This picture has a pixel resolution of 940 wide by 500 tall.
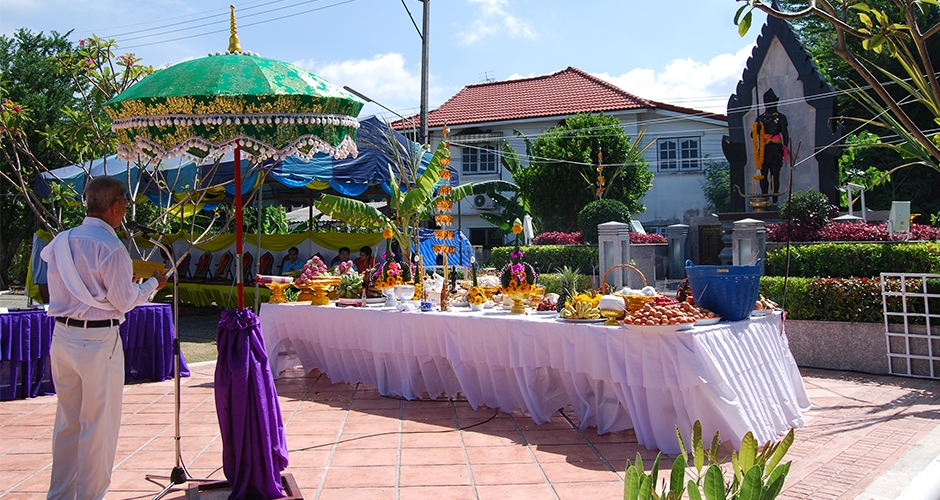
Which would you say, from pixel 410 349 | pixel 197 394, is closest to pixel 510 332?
pixel 410 349

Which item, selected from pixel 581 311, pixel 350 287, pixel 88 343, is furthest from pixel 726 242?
pixel 88 343

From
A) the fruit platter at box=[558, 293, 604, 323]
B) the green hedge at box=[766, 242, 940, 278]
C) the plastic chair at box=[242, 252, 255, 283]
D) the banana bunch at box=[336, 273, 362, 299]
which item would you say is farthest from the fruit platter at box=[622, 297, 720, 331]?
the plastic chair at box=[242, 252, 255, 283]

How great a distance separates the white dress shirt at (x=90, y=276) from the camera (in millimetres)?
3990

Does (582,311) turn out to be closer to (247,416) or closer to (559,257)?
(247,416)

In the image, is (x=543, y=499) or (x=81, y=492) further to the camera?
(x=543, y=499)

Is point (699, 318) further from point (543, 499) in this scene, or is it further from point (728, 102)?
point (728, 102)

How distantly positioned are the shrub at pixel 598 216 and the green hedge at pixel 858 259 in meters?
8.09

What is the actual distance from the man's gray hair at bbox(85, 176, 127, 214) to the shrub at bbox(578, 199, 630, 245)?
52.3ft

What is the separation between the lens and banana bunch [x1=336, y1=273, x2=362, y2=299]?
26.9 feet

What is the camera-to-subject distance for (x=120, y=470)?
5.14m

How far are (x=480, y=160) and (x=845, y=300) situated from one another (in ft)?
74.9

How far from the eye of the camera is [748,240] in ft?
36.9

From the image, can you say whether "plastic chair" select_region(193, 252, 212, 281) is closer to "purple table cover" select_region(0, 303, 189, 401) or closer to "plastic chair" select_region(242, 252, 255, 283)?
"plastic chair" select_region(242, 252, 255, 283)

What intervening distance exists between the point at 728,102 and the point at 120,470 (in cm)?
1858
